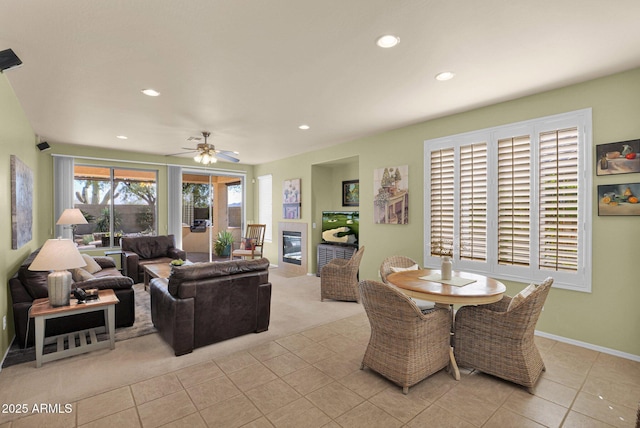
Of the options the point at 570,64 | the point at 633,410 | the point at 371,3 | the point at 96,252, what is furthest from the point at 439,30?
the point at 96,252

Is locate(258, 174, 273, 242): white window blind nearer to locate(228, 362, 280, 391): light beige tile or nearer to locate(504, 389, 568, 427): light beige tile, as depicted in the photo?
locate(228, 362, 280, 391): light beige tile

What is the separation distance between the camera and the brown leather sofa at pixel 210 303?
3.03 metres

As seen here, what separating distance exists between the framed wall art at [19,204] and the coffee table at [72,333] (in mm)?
863

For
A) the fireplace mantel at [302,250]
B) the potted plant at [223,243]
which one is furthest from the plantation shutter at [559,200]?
the potted plant at [223,243]

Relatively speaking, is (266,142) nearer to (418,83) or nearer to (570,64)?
(418,83)

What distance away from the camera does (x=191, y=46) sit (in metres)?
2.50

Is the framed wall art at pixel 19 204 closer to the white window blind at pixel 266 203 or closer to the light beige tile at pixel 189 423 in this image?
the light beige tile at pixel 189 423

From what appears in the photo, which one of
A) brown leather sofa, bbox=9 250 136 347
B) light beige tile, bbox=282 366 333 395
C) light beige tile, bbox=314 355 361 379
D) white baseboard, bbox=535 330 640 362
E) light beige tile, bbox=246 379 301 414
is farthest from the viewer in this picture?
brown leather sofa, bbox=9 250 136 347

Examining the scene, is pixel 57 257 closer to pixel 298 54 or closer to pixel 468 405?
pixel 298 54

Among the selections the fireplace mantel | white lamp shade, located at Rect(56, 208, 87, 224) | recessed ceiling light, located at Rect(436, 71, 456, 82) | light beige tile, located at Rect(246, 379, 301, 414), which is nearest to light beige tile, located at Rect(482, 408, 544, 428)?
light beige tile, located at Rect(246, 379, 301, 414)

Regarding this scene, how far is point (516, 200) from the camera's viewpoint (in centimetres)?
367

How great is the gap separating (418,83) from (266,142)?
3439 mm

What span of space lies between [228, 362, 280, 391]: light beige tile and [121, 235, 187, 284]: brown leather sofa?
408 centimetres

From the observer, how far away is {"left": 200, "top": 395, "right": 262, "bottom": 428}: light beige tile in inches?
82.8
